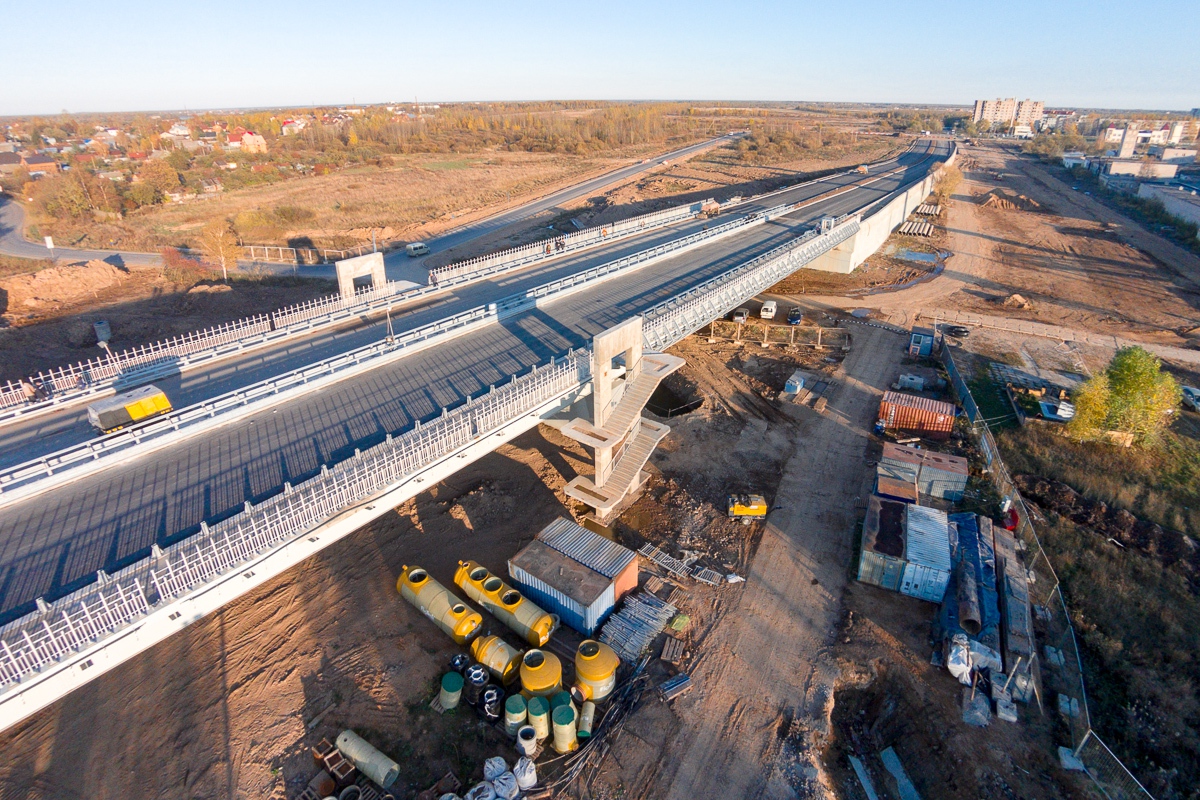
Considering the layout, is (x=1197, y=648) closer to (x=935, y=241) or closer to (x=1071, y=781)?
(x=1071, y=781)

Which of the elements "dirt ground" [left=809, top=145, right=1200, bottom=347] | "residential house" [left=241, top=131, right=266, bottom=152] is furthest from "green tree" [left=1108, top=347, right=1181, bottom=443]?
"residential house" [left=241, top=131, right=266, bottom=152]

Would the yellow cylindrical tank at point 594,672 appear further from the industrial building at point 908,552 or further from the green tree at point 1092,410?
the green tree at point 1092,410

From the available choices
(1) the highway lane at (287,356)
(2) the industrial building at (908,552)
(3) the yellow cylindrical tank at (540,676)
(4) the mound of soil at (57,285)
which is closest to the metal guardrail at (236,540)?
(3) the yellow cylindrical tank at (540,676)

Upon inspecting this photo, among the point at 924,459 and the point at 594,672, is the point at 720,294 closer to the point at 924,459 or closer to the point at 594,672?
the point at 924,459

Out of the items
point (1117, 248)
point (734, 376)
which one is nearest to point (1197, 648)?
point (734, 376)

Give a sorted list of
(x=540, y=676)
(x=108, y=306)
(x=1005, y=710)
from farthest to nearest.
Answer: (x=108, y=306), (x=1005, y=710), (x=540, y=676)

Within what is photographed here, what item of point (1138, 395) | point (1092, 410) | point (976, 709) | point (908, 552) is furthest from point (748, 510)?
point (1138, 395)
